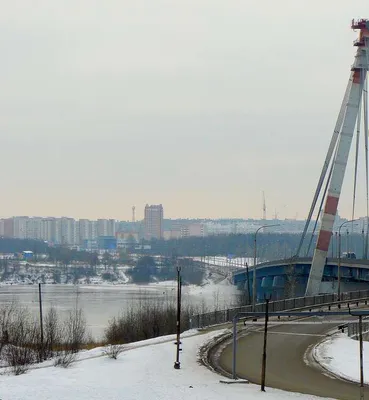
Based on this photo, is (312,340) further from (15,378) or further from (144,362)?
(15,378)

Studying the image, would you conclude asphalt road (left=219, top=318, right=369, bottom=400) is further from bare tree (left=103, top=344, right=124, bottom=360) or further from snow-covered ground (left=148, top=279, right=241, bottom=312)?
snow-covered ground (left=148, top=279, right=241, bottom=312)

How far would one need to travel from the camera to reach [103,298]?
102 m

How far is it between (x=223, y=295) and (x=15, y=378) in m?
76.4

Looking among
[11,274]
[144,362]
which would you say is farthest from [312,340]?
[11,274]

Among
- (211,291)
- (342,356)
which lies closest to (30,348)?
(342,356)

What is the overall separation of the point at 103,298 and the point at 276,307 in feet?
194

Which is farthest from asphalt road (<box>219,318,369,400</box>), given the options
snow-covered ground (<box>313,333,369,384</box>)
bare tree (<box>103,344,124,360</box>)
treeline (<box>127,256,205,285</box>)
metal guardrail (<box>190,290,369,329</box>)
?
treeline (<box>127,256,205,285</box>)

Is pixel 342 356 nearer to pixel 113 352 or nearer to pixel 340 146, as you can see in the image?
Answer: pixel 113 352

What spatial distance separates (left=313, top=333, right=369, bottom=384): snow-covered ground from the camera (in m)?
25.8

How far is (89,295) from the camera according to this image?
10906 cm

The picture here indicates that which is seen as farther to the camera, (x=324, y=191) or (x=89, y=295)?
(x=89, y=295)

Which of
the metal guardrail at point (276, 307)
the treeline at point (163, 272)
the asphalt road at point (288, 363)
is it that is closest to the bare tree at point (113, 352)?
the asphalt road at point (288, 363)

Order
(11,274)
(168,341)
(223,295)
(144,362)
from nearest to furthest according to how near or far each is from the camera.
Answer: (144,362) < (168,341) < (223,295) < (11,274)

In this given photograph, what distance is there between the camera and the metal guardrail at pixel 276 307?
3872 cm
